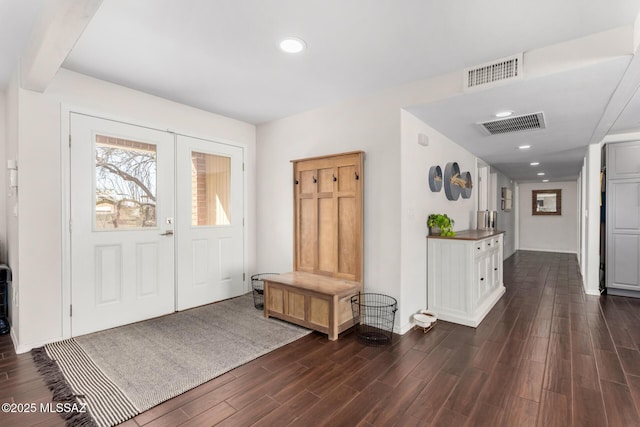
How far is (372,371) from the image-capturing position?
2.38 metres

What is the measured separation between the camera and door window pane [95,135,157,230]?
313 cm

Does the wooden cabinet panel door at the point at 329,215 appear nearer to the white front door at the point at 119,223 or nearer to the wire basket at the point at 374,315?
the wire basket at the point at 374,315

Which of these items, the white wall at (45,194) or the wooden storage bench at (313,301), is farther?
the wooden storage bench at (313,301)

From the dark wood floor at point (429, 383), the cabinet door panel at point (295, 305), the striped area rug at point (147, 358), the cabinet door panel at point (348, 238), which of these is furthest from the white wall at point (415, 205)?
the striped area rug at point (147, 358)

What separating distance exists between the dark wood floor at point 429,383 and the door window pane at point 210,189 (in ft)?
6.57

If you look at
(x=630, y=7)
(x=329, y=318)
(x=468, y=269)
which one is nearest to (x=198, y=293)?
(x=329, y=318)

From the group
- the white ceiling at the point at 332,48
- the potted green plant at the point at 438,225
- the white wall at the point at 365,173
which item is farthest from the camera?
the potted green plant at the point at 438,225

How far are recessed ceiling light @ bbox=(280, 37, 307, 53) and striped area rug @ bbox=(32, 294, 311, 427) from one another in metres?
2.47

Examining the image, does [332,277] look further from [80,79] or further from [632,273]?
[632,273]

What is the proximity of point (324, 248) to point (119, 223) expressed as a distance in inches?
86.0

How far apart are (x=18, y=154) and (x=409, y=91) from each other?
3517mm

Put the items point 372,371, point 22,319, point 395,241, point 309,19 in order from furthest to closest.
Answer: point 395,241, point 22,319, point 372,371, point 309,19

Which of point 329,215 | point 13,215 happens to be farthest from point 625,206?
point 13,215

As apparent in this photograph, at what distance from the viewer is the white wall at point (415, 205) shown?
319cm
